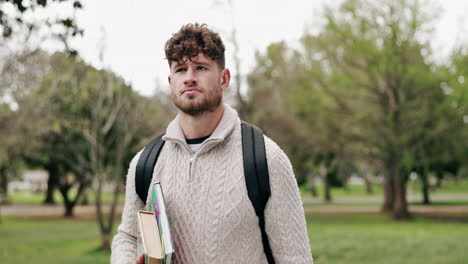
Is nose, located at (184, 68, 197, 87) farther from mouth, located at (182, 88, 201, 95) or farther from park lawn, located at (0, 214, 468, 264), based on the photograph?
park lawn, located at (0, 214, 468, 264)

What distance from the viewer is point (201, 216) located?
201cm

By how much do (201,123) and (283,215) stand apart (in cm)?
47

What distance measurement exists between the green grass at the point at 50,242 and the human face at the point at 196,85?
12.1 meters

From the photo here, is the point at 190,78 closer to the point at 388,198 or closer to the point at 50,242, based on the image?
the point at 50,242

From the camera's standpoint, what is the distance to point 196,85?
6.77 feet

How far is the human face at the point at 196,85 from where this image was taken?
81.3 inches

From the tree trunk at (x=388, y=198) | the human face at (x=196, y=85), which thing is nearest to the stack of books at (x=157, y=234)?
Result: the human face at (x=196, y=85)

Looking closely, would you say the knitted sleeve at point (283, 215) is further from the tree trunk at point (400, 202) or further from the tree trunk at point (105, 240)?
the tree trunk at point (400, 202)

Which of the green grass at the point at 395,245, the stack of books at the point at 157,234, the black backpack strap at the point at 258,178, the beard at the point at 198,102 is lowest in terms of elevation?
the green grass at the point at 395,245

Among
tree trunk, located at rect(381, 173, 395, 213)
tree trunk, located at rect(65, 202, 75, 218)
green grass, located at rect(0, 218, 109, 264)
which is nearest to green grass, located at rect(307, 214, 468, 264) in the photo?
green grass, located at rect(0, 218, 109, 264)

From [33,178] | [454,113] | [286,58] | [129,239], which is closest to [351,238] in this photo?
[454,113]

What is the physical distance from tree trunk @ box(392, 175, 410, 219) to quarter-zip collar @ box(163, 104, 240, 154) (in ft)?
83.7

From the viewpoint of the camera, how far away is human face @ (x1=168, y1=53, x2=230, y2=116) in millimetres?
2064

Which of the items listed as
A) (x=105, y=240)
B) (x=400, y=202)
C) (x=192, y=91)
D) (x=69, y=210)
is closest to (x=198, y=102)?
(x=192, y=91)
